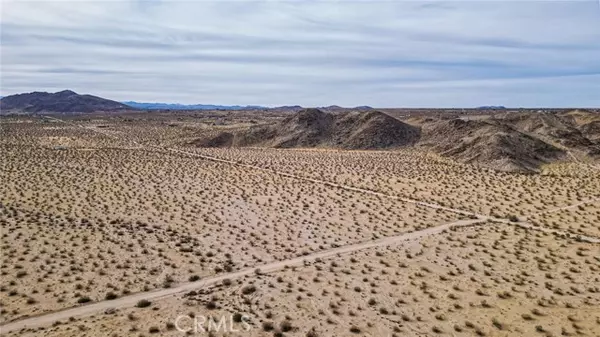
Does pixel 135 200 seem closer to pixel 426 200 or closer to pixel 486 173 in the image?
pixel 426 200

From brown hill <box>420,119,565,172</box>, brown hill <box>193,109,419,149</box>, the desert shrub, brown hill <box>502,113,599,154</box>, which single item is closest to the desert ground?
the desert shrub

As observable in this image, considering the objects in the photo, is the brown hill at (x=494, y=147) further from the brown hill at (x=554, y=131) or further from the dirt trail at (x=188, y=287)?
the dirt trail at (x=188, y=287)

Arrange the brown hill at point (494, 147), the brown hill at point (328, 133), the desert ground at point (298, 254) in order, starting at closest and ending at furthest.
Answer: the desert ground at point (298, 254), the brown hill at point (494, 147), the brown hill at point (328, 133)

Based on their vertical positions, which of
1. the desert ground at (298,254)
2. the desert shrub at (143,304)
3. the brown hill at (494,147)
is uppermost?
the brown hill at (494,147)

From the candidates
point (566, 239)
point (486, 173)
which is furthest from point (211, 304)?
point (486, 173)

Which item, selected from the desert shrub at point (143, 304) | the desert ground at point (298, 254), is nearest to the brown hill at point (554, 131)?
the desert ground at point (298, 254)

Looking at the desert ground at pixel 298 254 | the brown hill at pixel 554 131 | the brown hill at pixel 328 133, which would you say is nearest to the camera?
the desert ground at pixel 298 254
